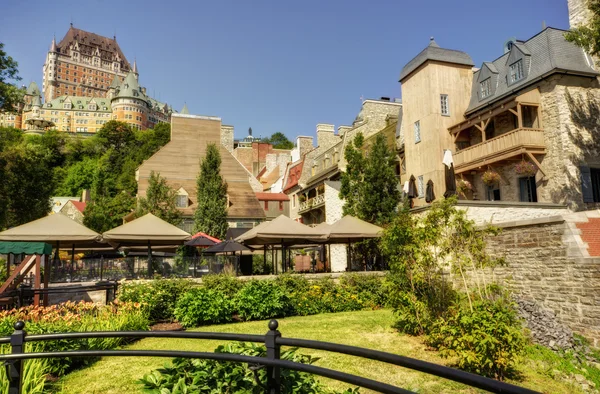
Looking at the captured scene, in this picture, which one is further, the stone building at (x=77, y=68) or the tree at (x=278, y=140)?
the stone building at (x=77, y=68)

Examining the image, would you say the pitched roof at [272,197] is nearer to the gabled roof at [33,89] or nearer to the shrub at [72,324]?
the shrub at [72,324]

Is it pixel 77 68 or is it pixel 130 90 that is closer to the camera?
pixel 130 90

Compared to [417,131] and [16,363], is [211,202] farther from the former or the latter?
[16,363]

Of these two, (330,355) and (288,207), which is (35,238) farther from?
(288,207)

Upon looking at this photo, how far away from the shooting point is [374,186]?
2672 centimetres

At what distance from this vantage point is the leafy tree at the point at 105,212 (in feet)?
151

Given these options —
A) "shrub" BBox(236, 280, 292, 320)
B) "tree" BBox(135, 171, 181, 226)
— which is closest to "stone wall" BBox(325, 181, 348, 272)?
"tree" BBox(135, 171, 181, 226)

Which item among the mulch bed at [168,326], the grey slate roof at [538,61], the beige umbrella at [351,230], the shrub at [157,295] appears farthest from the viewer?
the grey slate roof at [538,61]

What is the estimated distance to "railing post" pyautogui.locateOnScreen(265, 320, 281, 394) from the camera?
117 inches

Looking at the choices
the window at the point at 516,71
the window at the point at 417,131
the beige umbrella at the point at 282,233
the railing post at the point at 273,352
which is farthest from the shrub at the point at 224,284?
the window at the point at 516,71

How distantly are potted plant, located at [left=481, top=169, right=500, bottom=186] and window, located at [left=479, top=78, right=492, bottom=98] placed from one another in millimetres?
5658

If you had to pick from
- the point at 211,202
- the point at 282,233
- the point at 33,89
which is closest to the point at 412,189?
the point at 282,233

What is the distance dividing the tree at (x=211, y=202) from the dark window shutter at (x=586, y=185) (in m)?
25.9

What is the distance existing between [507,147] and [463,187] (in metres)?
3.39
